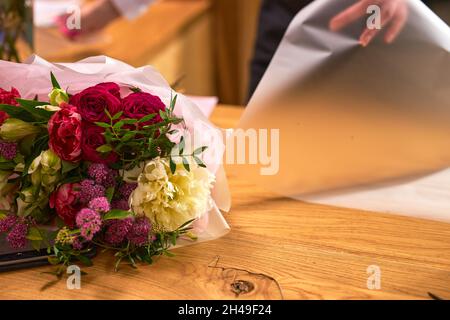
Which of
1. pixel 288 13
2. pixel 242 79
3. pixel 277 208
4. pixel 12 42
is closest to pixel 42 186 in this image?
pixel 277 208

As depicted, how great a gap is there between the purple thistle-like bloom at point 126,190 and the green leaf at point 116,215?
0.12 feet

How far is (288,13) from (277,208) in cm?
84

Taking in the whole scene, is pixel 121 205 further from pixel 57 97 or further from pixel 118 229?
pixel 57 97

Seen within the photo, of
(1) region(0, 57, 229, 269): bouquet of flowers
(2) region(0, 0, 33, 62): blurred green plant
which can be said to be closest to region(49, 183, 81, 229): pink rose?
(1) region(0, 57, 229, 269): bouquet of flowers

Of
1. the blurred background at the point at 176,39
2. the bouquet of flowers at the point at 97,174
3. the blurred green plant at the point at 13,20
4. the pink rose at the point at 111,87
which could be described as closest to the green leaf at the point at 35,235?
the bouquet of flowers at the point at 97,174

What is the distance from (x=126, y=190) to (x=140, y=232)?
0.06 m

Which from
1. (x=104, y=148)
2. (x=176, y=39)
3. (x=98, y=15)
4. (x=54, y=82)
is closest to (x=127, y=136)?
(x=104, y=148)

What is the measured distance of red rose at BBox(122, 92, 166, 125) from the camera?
31.8 inches

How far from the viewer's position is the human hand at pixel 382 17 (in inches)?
40.5

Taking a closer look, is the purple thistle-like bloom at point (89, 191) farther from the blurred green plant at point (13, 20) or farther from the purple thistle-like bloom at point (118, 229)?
the blurred green plant at point (13, 20)

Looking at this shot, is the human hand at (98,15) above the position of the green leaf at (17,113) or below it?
above

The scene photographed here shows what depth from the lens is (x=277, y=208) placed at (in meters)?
1.02

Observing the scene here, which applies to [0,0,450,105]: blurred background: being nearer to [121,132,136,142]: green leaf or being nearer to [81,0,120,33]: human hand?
[81,0,120,33]: human hand

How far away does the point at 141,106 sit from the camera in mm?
817
